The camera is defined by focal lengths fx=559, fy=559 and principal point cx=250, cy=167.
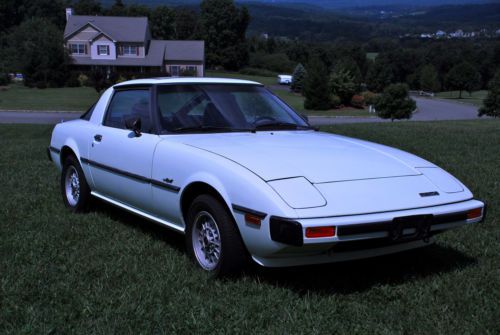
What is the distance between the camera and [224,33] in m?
103

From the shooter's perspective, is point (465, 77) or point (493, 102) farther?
point (465, 77)

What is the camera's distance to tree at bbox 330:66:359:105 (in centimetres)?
5644

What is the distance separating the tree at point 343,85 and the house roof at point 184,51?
1982 cm

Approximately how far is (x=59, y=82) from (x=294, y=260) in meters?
60.6

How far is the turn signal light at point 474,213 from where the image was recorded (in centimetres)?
390

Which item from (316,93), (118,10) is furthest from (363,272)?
(118,10)

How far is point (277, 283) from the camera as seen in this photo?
3.88 metres

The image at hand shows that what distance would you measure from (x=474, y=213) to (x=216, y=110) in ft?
7.43

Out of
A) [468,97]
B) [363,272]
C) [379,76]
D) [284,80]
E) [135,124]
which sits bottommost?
[468,97]

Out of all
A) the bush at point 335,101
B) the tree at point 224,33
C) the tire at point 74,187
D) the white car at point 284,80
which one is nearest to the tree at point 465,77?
the white car at point 284,80

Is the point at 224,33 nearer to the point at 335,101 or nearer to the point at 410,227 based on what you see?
the point at 335,101

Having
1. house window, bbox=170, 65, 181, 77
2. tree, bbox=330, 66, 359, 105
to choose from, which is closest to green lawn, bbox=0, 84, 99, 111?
house window, bbox=170, 65, 181, 77

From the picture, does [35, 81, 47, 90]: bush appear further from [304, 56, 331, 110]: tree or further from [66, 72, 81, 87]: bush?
[304, 56, 331, 110]: tree

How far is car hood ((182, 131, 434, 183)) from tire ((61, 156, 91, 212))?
1.77 m
